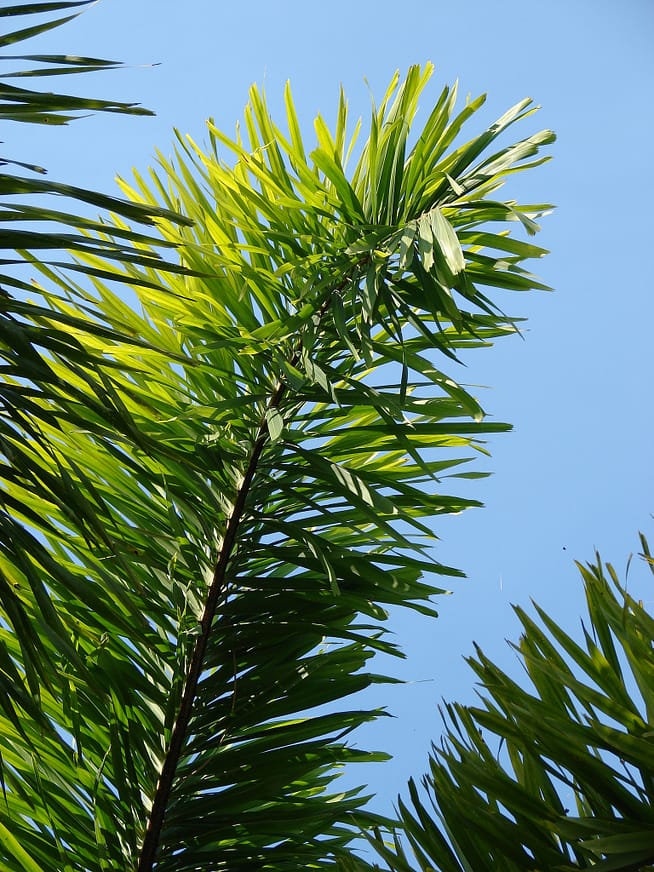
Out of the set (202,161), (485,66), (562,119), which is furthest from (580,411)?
(202,161)

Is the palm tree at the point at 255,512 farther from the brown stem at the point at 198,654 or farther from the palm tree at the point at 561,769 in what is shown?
the palm tree at the point at 561,769

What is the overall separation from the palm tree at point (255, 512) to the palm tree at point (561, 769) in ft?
0.87

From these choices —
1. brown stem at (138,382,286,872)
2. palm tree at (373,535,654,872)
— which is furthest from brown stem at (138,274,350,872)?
palm tree at (373,535,654,872)

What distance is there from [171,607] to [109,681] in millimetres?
102

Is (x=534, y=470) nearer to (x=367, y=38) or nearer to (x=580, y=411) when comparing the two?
(x=580, y=411)

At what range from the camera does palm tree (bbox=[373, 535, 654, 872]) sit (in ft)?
1.52

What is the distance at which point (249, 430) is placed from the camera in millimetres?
995

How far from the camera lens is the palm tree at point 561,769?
0.46 m

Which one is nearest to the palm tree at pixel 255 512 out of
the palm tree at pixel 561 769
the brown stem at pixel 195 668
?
the brown stem at pixel 195 668

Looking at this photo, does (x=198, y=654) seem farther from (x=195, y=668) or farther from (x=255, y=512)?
(x=255, y=512)

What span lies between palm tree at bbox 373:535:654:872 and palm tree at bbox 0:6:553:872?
26cm

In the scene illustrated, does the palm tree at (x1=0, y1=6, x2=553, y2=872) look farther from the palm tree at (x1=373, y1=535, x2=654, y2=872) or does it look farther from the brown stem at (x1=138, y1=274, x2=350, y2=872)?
the palm tree at (x1=373, y1=535, x2=654, y2=872)

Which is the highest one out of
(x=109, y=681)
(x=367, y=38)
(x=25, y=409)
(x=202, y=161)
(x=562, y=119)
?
(x=367, y=38)

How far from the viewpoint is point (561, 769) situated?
530 mm
